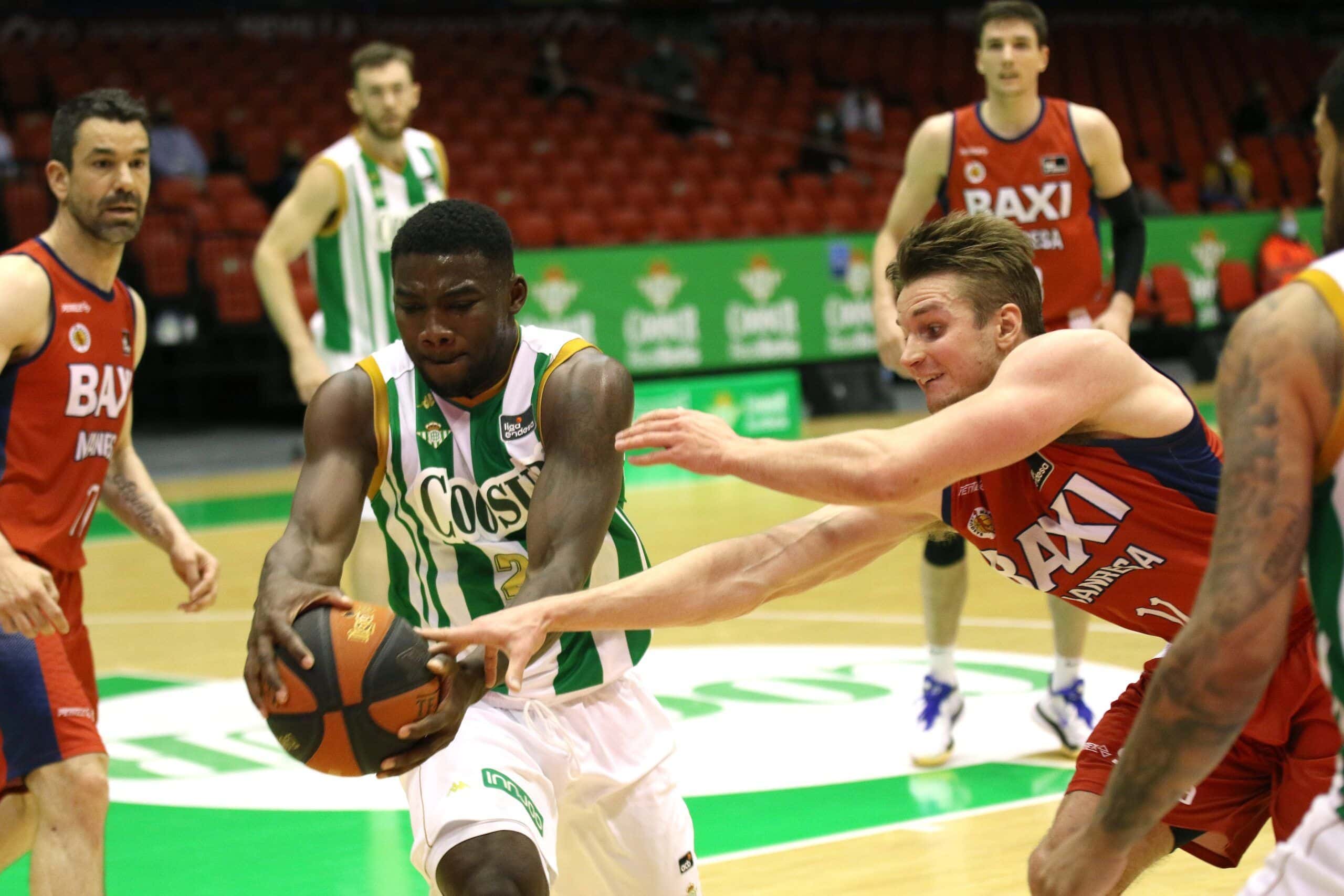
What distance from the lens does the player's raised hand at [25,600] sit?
12.4ft

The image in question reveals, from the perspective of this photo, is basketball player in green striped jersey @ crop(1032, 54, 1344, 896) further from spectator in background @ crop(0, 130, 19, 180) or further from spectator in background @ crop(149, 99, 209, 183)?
spectator in background @ crop(149, 99, 209, 183)

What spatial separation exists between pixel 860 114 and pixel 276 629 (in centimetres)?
1833

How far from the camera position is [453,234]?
3350mm

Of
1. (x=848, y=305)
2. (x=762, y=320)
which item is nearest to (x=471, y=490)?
(x=762, y=320)

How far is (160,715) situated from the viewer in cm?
655

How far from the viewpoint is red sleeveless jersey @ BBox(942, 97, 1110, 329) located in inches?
237

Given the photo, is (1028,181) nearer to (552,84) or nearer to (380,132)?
(380,132)

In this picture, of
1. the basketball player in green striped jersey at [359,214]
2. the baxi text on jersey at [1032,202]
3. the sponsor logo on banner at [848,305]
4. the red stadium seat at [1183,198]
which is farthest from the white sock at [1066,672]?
the red stadium seat at [1183,198]

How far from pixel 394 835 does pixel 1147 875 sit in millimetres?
2146

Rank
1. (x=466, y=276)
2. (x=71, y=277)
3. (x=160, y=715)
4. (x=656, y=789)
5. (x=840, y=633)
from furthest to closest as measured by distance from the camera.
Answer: (x=840, y=633) → (x=160, y=715) → (x=71, y=277) → (x=656, y=789) → (x=466, y=276)

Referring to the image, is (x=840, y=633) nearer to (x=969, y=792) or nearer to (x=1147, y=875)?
(x=969, y=792)

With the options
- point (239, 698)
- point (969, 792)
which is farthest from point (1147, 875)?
point (239, 698)

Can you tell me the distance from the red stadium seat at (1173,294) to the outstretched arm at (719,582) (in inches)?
557

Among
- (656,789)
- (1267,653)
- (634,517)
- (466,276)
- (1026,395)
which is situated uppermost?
(466,276)
